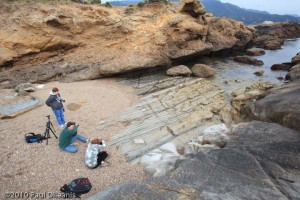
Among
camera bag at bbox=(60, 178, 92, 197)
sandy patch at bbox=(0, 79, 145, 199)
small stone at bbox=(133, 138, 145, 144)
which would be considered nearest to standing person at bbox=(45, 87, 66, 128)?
sandy patch at bbox=(0, 79, 145, 199)

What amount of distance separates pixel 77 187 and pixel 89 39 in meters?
19.6

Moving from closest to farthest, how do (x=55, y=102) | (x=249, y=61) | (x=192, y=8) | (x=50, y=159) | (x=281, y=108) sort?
1. (x=50, y=159)
2. (x=55, y=102)
3. (x=281, y=108)
4. (x=192, y=8)
5. (x=249, y=61)

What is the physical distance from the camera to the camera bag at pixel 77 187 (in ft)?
35.7

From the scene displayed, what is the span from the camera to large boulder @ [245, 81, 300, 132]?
48.0 ft

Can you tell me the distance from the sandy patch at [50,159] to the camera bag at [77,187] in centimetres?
26

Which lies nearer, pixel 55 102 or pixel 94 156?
pixel 94 156

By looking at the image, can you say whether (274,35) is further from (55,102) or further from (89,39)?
(55,102)

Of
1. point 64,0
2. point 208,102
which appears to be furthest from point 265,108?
point 64,0

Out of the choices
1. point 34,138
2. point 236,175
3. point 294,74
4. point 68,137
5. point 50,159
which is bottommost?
point 50,159

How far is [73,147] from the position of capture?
13.9 metres

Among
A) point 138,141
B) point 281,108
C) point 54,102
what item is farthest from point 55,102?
point 281,108

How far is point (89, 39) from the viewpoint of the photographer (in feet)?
89.9

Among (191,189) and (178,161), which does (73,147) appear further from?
(191,189)

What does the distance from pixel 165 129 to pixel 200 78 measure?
11409 mm
